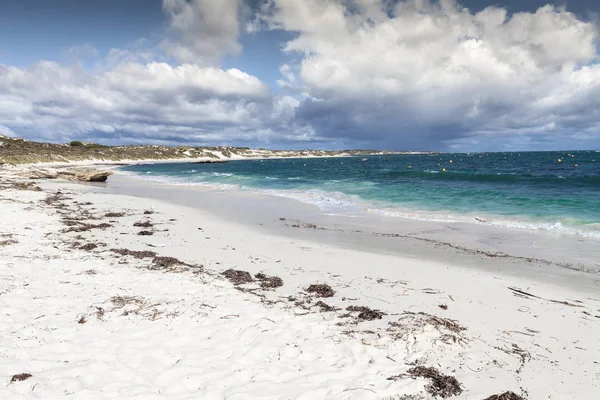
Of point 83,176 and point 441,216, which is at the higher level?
point 83,176

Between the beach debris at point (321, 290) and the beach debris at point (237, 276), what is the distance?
1.43m

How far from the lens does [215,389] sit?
4027 mm

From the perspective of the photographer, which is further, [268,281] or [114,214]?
[114,214]

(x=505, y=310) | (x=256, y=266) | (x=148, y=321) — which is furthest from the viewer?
(x=256, y=266)

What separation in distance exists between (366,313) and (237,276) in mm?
3253

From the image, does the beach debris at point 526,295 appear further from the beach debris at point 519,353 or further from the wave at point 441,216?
the wave at point 441,216

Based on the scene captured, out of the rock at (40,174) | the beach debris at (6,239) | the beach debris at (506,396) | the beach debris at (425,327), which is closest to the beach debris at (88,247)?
the beach debris at (6,239)

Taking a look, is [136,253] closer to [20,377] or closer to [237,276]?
[237,276]

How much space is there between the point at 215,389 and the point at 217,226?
10422 millimetres

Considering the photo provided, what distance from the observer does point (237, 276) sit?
7973mm

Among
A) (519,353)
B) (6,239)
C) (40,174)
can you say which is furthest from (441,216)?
(40,174)

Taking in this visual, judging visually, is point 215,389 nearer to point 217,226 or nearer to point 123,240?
point 123,240

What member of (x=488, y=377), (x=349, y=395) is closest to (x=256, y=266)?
(x=349, y=395)

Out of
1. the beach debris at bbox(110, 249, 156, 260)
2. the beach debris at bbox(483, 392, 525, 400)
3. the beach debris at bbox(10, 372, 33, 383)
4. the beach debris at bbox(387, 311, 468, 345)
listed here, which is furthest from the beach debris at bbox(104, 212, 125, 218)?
the beach debris at bbox(483, 392, 525, 400)
